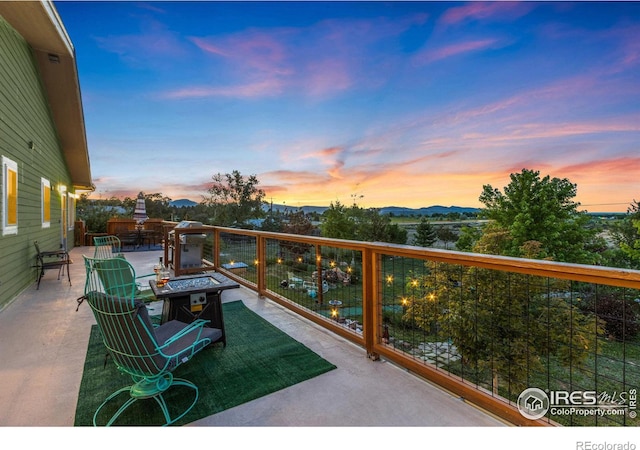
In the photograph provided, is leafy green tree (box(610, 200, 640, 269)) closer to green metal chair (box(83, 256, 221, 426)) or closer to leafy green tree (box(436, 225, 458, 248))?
leafy green tree (box(436, 225, 458, 248))

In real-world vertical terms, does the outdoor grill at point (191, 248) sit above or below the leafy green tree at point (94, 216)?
below

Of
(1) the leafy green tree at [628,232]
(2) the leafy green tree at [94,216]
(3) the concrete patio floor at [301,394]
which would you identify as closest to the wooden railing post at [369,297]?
(3) the concrete patio floor at [301,394]

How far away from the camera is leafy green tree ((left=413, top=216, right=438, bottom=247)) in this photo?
32.6 metres

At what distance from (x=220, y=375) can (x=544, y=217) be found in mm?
22769

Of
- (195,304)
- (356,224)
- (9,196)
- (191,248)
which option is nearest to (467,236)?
(356,224)

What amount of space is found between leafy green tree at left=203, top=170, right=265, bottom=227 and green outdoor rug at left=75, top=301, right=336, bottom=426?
55.2 ft

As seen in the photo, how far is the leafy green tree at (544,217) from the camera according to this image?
18.4 m

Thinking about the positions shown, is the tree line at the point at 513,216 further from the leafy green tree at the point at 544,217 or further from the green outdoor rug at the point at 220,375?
the green outdoor rug at the point at 220,375

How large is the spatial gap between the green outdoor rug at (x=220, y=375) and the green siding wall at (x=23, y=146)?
9.58 ft

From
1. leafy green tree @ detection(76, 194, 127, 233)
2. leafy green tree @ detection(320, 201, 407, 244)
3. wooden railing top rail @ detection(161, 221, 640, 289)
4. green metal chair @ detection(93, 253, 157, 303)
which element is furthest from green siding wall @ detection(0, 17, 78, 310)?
leafy green tree @ detection(320, 201, 407, 244)

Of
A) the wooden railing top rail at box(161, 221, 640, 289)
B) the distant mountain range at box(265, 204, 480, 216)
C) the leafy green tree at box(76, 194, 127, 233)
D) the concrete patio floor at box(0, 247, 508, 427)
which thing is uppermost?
the distant mountain range at box(265, 204, 480, 216)

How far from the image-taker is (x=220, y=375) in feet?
8.16

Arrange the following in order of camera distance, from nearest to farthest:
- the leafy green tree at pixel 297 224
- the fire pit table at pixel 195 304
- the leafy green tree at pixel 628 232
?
the fire pit table at pixel 195 304 → the leafy green tree at pixel 297 224 → the leafy green tree at pixel 628 232
